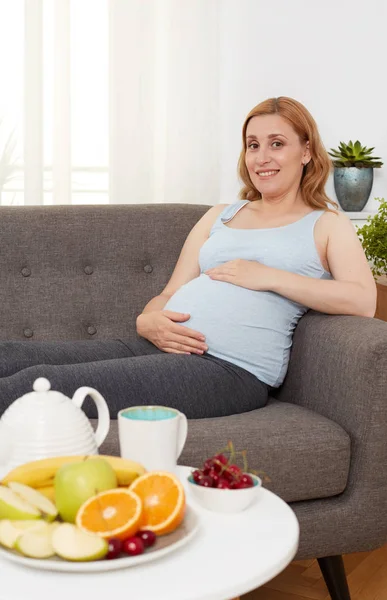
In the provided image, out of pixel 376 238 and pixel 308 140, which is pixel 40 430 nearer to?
pixel 308 140

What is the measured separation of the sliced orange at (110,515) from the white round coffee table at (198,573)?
4 cm

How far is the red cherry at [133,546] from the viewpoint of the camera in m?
0.91

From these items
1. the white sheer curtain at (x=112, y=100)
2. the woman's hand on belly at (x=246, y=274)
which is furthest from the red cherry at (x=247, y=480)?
the white sheer curtain at (x=112, y=100)

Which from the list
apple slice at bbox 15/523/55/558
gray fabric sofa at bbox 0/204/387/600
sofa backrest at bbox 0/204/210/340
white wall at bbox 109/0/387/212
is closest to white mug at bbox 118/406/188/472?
apple slice at bbox 15/523/55/558

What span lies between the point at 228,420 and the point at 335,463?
0.23 meters

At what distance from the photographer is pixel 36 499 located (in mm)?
964

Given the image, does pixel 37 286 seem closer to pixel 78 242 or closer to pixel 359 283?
pixel 78 242

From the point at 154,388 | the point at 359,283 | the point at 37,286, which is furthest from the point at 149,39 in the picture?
the point at 154,388

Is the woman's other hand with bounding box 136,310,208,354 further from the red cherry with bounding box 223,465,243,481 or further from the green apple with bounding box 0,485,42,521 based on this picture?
the green apple with bounding box 0,485,42,521

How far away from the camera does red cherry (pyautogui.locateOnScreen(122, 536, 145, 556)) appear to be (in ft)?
2.99

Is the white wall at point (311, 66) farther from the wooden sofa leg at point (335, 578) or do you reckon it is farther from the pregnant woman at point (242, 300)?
the wooden sofa leg at point (335, 578)

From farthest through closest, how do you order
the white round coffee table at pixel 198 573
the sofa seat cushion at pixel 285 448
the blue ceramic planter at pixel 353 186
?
the blue ceramic planter at pixel 353 186 → the sofa seat cushion at pixel 285 448 → the white round coffee table at pixel 198 573

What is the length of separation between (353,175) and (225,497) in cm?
229

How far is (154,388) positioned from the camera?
1.77 metres
